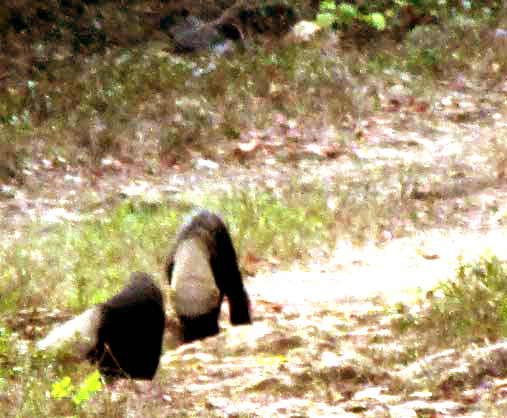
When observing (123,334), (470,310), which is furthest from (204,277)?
(470,310)

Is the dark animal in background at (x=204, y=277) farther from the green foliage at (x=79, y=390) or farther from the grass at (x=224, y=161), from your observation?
the green foliage at (x=79, y=390)

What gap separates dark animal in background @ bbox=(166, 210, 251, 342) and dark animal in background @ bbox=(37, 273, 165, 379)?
584 millimetres

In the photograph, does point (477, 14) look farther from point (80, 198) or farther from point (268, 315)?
point (268, 315)

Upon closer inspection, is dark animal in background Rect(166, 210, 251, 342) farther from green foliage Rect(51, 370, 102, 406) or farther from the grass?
green foliage Rect(51, 370, 102, 406)

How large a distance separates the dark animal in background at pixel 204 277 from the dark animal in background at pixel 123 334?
58cm

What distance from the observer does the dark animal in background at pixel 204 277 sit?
6.62m

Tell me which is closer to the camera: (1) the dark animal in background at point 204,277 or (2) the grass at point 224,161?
(2) the grass at point 224,161

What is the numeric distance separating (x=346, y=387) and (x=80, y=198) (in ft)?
22.3

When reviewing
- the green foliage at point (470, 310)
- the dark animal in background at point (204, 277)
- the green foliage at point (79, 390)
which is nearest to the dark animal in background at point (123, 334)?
the dark animal in background at point (204, 277)

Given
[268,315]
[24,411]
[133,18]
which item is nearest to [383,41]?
[133,18]

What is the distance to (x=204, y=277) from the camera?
6.85 m

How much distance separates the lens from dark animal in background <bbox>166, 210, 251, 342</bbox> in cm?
662

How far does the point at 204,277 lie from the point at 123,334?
3.67 feet

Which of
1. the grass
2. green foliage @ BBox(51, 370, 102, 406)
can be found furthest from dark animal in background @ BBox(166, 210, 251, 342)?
green foliage @ BBox(51, 370, 102, 406)
